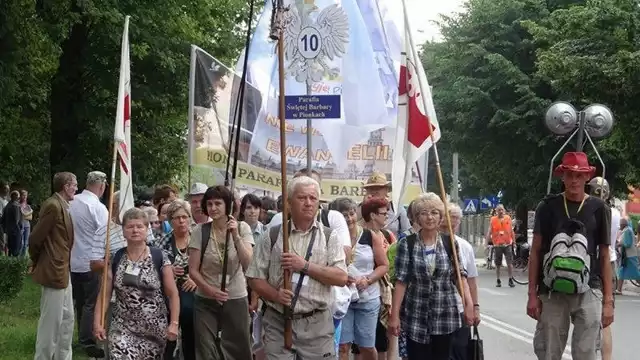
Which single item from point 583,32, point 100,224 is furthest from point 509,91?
point 100,224

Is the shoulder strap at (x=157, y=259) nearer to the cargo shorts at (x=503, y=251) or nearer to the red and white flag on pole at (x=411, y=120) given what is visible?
the red and white flag on pole at (x=411, y=120)

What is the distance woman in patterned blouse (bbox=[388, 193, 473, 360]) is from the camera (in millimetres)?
8555

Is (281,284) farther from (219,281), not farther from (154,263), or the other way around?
(219,281)

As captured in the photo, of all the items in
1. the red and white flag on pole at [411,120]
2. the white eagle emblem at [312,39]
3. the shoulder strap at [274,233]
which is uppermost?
the white eagle emblem at [312,39]

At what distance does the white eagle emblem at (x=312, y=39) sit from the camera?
1165cm

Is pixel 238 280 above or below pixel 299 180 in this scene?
below

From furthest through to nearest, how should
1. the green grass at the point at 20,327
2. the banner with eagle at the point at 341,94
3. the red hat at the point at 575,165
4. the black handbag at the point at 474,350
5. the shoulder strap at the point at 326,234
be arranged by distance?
the banner with eagle at the point at 341,94 → the green grass at the point at 20,327 → the black handbag at the point at 474,350 → the red hat at the point at 575,165 → the shoulder strap at the point at 326,234

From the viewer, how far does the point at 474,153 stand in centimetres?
4103

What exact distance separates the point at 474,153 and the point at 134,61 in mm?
19392

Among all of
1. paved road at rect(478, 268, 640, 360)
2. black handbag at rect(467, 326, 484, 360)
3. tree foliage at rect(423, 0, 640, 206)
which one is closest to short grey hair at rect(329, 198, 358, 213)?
black handbag at rect(467, 326, 484, 360)

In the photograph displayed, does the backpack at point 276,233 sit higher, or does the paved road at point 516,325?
the backpack at point 276,233

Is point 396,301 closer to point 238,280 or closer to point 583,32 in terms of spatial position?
point 238,280

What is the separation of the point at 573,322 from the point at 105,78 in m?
16.3

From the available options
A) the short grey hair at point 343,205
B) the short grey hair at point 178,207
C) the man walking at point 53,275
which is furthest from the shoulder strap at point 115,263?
the man walking at point 53,275
